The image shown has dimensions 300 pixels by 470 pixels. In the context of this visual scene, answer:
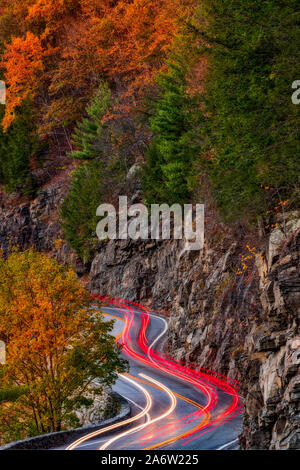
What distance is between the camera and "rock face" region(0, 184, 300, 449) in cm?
1440

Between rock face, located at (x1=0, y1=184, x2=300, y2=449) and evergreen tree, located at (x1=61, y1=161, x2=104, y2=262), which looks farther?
evergreen tree, located at (x1=61, y1=161, x2=104, y2=262)

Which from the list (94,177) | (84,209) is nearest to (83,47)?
(94,177)

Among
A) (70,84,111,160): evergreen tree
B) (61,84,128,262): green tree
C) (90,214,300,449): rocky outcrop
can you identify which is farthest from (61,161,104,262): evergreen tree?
(90,214,300,449): rocky outcrop

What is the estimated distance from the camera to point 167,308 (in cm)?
4297

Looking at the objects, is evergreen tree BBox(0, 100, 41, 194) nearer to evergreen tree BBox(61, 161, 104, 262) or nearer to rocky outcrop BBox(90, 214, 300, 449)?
evergreen tree BBox(61, 161, 104, 262)

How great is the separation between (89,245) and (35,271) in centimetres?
2449

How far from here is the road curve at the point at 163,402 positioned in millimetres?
19141

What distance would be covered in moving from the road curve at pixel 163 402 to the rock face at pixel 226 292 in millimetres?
1274

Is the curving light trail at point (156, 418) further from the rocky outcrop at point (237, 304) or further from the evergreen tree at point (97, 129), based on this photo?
the evergreen tree at point (97, 129)

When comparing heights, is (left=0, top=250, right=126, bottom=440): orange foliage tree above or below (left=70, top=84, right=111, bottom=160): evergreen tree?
below

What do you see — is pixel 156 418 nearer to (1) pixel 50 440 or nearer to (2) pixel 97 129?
(1) pixel 50 440

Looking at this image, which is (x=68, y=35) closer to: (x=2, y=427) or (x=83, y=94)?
(x=83, y=94)

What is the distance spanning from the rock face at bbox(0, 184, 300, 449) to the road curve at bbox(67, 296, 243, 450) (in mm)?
1274

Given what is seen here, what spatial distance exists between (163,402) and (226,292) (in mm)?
7099
